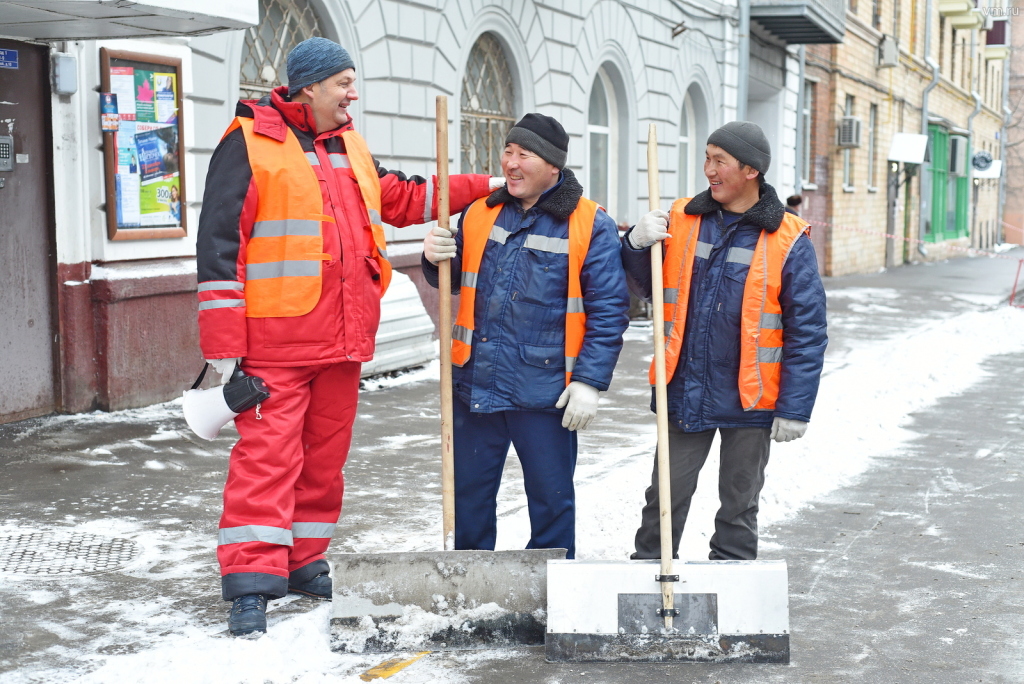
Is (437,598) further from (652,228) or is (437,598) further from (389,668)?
(652,228)

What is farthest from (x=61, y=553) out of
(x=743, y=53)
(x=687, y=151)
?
(x=743, y=53)

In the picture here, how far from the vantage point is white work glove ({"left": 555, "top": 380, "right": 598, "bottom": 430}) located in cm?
369

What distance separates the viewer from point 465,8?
11000mm

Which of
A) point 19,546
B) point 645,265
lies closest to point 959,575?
point 645,265

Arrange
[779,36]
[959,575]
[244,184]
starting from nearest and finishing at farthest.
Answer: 1. [244,184]
2. [959,575]
3. [779,36]

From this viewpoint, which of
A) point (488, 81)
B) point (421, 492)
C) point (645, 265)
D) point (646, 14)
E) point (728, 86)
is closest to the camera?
point (645, 265)

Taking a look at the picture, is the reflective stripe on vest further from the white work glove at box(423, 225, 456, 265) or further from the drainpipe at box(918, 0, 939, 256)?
the drainpipe at box(918, 0, 939, 256)

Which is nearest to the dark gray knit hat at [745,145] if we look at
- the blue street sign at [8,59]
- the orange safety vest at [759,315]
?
the orange safety vest at [759,315]

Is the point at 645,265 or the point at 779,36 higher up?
the point at 779,36

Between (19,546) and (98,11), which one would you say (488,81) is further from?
(19,546)

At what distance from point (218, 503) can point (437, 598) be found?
2088mm

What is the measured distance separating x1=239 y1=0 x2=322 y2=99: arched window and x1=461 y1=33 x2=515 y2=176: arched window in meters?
2.57

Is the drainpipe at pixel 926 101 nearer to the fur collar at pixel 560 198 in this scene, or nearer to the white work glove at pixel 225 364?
the fur collar at pixel 560 198

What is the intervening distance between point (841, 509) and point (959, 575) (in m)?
1.10
